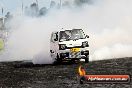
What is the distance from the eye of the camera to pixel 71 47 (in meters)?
23.1

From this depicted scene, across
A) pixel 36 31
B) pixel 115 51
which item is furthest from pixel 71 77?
pixel 36 31

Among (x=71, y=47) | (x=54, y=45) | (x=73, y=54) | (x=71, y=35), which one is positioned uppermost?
(x=71, y=35)

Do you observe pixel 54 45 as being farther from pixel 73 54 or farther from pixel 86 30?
pixel 86 30

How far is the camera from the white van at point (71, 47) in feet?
75.5

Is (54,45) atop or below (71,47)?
atop

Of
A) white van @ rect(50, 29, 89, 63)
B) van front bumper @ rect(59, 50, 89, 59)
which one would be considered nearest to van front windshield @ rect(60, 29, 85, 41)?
white van @ rect(50, 29, 89, 63)

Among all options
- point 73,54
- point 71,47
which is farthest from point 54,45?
point 73,54

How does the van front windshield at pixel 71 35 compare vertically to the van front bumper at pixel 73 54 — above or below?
above

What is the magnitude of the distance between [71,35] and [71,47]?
1.05m

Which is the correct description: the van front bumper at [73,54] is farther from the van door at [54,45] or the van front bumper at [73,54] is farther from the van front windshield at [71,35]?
the van front windshield at [71,35]

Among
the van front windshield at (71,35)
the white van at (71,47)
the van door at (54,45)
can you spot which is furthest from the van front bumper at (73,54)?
the van front windshield at (71,35)

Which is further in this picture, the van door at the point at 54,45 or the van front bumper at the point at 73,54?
the van door at the point at 54,45

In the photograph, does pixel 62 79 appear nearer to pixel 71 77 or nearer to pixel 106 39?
pixel 71 77

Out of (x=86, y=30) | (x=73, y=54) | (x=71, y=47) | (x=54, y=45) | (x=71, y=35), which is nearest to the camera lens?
(x=73, y=54)
